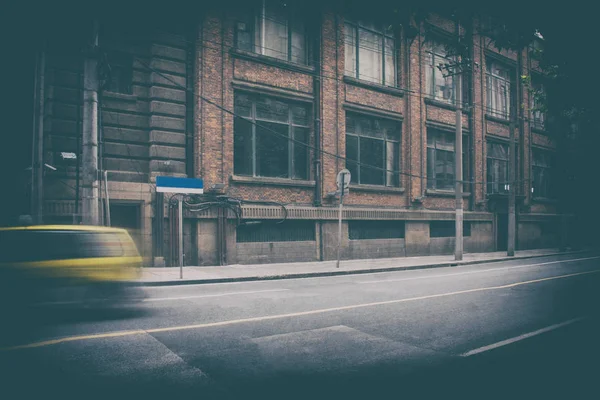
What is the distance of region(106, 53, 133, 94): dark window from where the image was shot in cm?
1501

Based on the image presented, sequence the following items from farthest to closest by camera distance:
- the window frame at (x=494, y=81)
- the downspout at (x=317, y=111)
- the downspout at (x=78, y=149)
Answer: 1. the window frame at (x=494, y=81)
2. the downspout at (x=317, y=111)
3. the downspout at (x=78, y=149)

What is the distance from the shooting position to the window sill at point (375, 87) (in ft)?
66.2

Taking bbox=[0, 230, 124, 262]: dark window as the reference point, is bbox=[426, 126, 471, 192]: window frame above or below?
above

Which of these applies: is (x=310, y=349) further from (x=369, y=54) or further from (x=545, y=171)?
(x=545, y=171)

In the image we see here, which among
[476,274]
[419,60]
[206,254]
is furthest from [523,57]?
[206,254]

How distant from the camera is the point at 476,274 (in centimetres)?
1483

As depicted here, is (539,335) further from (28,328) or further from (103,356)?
(28,328)

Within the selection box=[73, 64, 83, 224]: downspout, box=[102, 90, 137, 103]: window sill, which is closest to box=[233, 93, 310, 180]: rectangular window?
box=[102, 90, 137, 103]: window sill

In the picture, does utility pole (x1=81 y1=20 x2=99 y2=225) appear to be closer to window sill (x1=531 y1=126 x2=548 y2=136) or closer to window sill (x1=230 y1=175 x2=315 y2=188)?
window sill (x1=230 y1=175 x2=315 y2=188)

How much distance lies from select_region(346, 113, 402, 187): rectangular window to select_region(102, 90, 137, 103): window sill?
883 cm

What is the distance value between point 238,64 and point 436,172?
12.5 metres

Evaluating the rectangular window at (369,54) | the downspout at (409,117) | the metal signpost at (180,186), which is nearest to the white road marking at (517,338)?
the metal signpost at (180,186)

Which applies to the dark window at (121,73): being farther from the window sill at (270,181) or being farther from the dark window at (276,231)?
the dark window at (276,231)

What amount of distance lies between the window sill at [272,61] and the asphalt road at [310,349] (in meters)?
10.3
